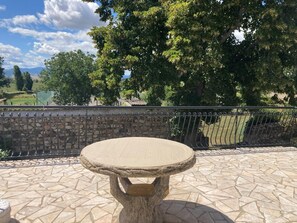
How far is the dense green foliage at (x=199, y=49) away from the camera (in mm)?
7520

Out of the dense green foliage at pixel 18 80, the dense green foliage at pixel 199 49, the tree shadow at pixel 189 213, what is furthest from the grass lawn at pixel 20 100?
the tree shadow at pixel 189 213

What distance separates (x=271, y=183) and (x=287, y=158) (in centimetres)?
179

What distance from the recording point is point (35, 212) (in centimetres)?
321

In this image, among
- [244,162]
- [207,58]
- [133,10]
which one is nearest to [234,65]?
[207,58]

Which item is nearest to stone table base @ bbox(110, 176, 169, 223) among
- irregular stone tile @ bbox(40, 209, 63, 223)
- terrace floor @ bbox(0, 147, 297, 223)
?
terrace floor @ bbox(0, 147, 297, 223)

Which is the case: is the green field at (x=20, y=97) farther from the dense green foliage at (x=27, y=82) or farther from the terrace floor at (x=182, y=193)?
the terrace floor at (x=182, y=193)

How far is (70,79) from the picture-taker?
24.0 m

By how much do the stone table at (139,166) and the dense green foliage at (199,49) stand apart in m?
5.04

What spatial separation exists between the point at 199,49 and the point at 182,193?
499cm

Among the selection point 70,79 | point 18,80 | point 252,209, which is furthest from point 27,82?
point 252,209

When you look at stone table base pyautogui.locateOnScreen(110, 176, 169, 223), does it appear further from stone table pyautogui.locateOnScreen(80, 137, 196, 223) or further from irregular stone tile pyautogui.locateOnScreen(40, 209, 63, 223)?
irregular stone tile pyautogui.locateOnScreen(40, 209, 63, 223)

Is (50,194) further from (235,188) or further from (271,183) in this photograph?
(271,183)

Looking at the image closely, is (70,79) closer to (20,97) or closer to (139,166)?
(20,97)

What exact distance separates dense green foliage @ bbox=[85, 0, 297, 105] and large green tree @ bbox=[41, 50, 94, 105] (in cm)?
1418
